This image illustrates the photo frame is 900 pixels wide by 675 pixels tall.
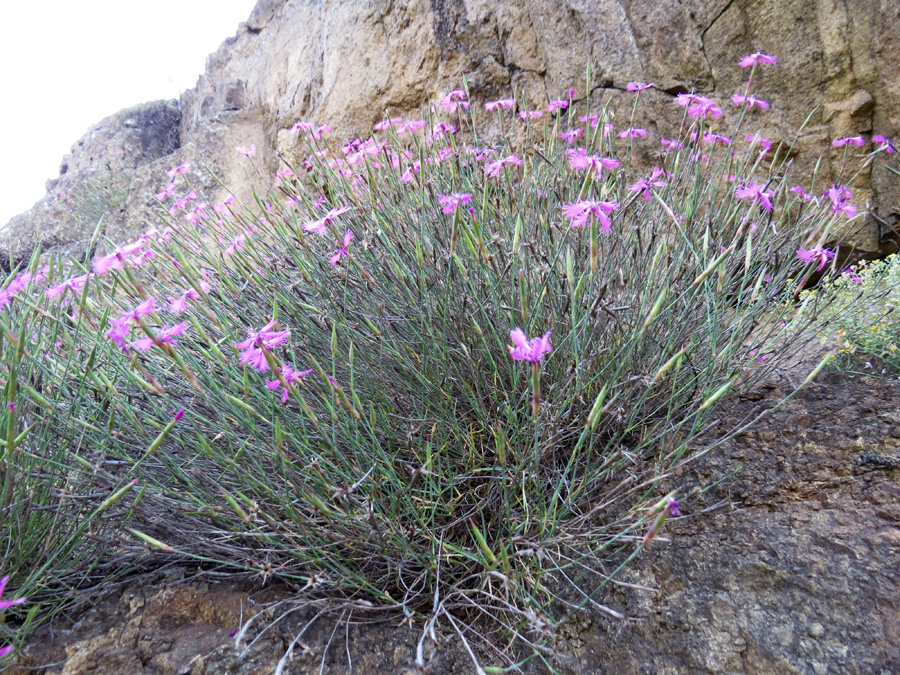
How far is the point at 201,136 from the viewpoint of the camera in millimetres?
4852

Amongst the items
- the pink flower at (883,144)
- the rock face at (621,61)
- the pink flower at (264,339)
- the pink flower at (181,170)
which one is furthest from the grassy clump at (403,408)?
the rock face at (621,61)

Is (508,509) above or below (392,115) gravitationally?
below

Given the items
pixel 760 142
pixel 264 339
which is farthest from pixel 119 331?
pixel 760 142

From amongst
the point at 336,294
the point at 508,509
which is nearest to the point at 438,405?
the point at 508,509

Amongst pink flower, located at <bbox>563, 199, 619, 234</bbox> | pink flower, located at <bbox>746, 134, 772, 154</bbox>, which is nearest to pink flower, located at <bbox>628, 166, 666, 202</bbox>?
pink flower, located at <bbox>563, 199, 619, 234</bbox>

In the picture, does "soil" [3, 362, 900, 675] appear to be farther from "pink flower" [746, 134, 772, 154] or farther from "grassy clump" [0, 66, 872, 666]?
"pink flower" [746, 134, 772, 154]

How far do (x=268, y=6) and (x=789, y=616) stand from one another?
252 inches

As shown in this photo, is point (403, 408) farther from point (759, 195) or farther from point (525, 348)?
point (759, 195)

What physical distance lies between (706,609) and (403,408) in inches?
36.5

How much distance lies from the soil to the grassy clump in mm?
86

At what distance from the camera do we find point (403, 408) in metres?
1.65

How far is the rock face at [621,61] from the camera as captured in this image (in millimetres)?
2723

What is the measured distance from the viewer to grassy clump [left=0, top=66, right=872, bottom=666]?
1.23 metres

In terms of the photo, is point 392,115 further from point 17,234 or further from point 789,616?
point 17,234
